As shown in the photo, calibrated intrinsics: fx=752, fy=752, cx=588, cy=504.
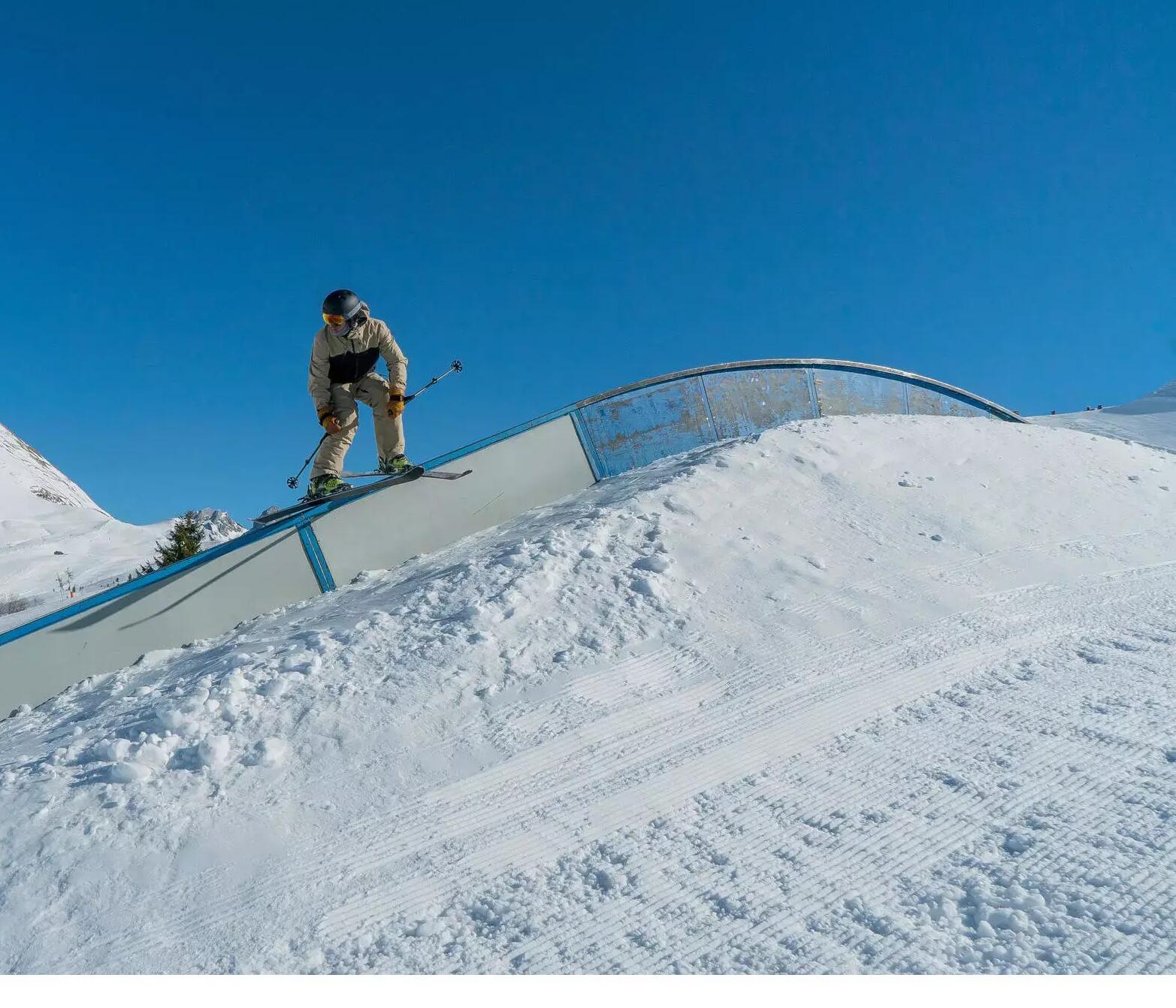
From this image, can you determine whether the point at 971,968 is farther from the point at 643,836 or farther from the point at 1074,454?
the point at 1074,454

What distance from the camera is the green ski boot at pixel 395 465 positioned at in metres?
7.78

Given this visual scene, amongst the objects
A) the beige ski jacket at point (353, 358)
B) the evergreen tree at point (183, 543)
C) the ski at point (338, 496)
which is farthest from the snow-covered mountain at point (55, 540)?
the beige ski jacket at point (353, 358)

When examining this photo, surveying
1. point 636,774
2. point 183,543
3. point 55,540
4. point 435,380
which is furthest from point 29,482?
point 636,774

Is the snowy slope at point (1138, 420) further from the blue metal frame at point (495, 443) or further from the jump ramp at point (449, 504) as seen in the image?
the jump ramp at point (449, 504)

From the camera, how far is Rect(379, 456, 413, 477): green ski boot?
7779 millimetres

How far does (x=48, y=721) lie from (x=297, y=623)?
1.65 m

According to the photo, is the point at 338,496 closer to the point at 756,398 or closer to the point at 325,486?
the point at 325,486

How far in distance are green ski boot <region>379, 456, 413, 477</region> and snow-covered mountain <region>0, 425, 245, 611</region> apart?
10.9 meters

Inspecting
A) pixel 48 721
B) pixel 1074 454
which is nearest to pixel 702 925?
pixel 48 721

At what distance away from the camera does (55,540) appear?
58094 mm

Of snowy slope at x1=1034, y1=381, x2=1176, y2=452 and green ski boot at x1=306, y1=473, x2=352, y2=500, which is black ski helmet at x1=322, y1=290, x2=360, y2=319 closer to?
green ski boot at x1=306, y1=473, x2=352, y2=500

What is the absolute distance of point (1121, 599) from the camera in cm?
551

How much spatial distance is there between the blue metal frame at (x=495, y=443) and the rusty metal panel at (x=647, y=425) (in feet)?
0.30

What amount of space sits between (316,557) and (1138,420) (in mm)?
24995
